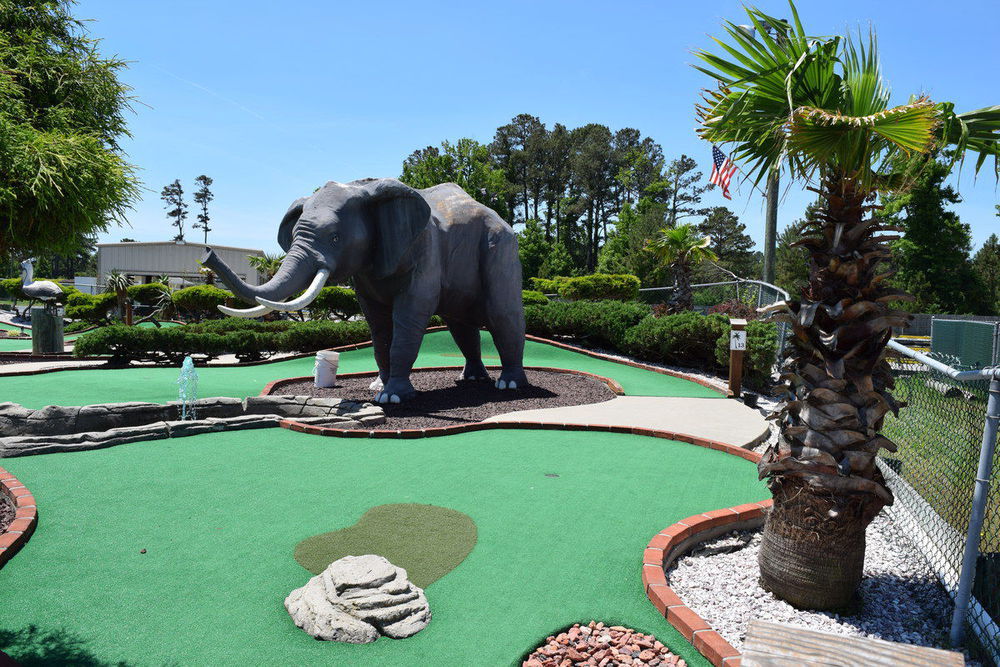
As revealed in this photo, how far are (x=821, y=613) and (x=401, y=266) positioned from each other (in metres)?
5.93

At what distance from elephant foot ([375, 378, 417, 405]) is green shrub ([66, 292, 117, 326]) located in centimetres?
2186

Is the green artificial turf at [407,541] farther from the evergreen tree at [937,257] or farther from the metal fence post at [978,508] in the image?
the evergreen tree at [937,257]

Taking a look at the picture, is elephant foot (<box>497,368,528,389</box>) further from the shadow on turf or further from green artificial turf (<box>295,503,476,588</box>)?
the shadow on turf

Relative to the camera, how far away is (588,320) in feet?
53.9

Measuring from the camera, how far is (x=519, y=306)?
959 cm

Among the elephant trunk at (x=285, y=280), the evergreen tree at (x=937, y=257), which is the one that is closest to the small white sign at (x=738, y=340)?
the elephant trunk at (x=285, y=280)

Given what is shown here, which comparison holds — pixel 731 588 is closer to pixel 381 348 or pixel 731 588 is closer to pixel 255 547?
pixel 255 547

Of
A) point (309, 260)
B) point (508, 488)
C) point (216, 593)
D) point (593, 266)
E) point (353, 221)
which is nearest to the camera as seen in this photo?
point (216, 593)

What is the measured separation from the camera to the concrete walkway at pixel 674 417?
7465mm

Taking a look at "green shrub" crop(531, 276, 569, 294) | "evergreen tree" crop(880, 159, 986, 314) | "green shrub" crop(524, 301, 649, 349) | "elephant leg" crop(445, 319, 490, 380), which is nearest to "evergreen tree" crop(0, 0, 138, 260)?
"elephant leg" crop(445, 319, 490, 380)

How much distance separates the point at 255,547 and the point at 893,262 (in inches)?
164

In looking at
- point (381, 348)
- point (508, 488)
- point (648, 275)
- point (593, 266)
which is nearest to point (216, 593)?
point (508, 488)

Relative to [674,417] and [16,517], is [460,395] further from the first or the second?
[16,517]

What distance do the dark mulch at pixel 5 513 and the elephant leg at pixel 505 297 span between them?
6.08 m
